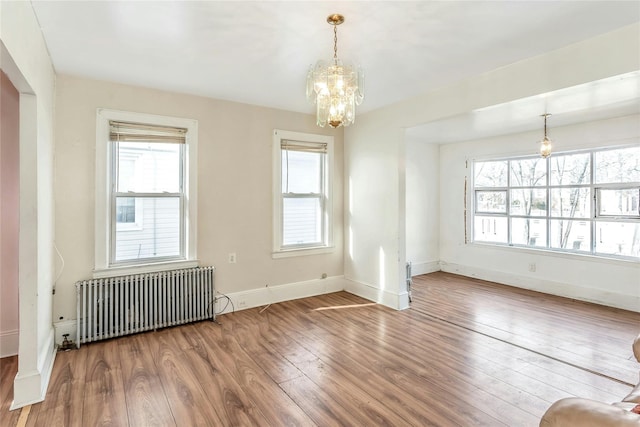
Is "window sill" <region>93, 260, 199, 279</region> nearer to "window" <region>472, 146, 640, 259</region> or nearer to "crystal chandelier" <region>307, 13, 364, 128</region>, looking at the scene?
"crystal chandelier" <region>307, 13, 364, 128</region>

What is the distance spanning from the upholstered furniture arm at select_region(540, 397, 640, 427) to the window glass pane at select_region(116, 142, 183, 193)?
3.73 meters

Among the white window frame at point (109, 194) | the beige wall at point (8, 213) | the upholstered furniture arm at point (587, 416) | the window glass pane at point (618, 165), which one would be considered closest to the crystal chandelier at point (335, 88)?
the upholstered furniture arm at point (587, 416)

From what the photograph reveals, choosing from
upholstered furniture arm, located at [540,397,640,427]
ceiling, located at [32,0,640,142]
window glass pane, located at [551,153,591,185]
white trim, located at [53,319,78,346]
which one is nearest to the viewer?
upholstered furniture arm, located at [540,397,640,427]

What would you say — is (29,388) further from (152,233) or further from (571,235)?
(571,235)

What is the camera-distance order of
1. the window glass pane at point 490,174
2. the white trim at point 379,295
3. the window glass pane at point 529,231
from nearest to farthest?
the white trim at point 379,295 → the window glass pane at point 529,231 → the window glass pane at point 490,174

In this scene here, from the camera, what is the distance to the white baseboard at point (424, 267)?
612cm

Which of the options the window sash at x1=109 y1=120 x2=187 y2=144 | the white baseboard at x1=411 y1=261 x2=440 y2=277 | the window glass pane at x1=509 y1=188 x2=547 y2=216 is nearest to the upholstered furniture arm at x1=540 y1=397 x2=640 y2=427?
the window sash at x1=109 y1=120 x2=187 y2=144

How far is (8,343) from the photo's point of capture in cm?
289

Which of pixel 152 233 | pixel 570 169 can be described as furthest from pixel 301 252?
pixel 570 169

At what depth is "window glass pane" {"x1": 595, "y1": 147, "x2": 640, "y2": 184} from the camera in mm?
4293

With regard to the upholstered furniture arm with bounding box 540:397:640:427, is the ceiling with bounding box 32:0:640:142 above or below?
above

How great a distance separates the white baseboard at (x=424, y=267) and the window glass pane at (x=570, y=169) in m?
2.43

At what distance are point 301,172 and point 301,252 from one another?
3.70ft

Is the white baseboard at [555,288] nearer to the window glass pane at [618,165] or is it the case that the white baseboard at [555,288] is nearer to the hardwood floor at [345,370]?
the hardwood floor at [345,370]
